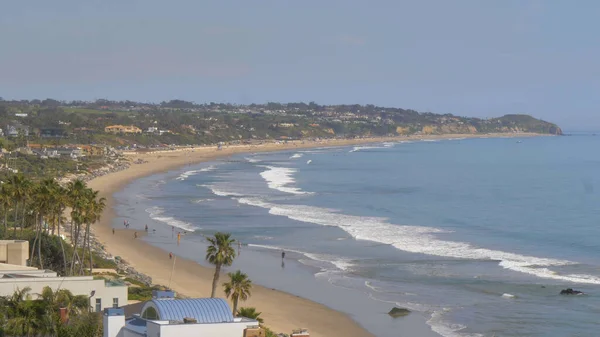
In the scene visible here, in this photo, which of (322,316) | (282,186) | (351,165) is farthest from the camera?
(351,165)

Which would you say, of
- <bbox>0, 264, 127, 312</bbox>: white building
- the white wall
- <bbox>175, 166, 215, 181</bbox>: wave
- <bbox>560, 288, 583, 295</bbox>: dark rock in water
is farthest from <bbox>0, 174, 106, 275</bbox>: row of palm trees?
<bbox>175, 166, 215, 181</bbox>: wave

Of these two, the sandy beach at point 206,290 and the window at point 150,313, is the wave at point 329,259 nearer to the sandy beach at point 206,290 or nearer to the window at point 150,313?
the sandy beach at point 206,290

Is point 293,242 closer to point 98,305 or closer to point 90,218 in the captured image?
point 90,218


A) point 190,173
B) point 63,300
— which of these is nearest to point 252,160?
point 190,173

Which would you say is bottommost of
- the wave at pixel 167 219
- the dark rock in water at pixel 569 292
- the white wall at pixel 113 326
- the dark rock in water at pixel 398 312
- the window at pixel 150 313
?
the wave at pixel 167 219

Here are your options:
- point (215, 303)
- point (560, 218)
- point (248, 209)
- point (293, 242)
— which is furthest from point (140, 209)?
point (215, 303)

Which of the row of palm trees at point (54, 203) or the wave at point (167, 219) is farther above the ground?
the row of palm trees at point (54, 203)

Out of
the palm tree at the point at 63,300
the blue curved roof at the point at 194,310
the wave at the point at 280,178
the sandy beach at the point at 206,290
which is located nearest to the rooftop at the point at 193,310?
the blue curved roof at the point at 194,310
